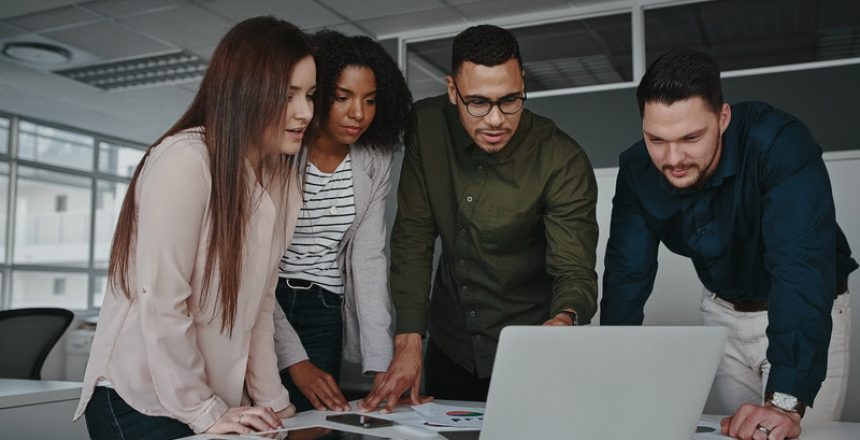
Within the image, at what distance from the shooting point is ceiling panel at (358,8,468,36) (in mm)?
4863

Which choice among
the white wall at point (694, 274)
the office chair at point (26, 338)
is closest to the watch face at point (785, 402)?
the white wall at point (694, 274)

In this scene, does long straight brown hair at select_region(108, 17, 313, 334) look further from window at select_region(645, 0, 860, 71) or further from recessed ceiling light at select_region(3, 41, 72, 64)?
recessed ceiling light at select_region(3, 41, 72, 64)

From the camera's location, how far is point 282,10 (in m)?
4.72

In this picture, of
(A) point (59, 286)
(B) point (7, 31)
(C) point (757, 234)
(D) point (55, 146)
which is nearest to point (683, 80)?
(C) point (757, 234)

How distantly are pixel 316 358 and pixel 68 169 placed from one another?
6.83 metres

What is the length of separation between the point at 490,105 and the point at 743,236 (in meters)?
0.63

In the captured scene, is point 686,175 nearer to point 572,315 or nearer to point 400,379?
point 572,315

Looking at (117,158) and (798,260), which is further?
(117,158)

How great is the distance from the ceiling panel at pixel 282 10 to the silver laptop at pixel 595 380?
3.99 m

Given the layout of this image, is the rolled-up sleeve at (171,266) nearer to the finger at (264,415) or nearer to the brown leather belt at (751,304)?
the finger at (264,415)

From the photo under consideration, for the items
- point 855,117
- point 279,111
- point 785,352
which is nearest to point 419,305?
point 279,111

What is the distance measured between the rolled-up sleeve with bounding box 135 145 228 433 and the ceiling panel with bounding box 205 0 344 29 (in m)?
3.60

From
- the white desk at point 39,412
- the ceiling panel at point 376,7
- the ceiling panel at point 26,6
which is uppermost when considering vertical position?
the ceiling panel at point 376,7

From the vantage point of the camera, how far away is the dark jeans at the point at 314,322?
1.80 m
